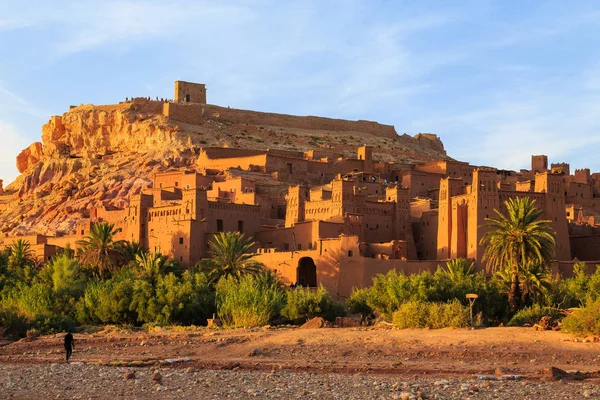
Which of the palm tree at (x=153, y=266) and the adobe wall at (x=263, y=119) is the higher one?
the adobe wall at (x=263, y=119)

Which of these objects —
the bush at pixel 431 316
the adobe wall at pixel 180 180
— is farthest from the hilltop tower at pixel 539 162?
the bush at pixel 431 316

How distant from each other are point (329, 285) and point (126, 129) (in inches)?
1455

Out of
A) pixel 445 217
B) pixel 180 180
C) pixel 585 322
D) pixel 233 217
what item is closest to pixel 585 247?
pixel 445 217

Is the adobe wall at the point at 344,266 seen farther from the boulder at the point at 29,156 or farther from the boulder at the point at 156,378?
the boulder at the point at 29,156

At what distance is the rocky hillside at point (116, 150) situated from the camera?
6894cm

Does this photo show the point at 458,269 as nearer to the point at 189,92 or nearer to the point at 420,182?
the point at 420,182

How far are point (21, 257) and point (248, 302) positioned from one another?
20.0 metres

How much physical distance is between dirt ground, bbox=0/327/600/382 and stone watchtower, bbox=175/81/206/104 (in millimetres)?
54908

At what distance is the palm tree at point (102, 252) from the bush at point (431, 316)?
22281 millimetres

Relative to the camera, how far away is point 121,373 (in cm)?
2547

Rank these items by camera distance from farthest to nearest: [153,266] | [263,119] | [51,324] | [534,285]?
[263,119] < [153,266] < [51,324] < [534,285]

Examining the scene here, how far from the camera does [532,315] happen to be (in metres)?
35.6

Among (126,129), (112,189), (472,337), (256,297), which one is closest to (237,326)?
(256,297)

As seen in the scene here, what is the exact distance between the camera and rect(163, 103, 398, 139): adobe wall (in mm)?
81062
